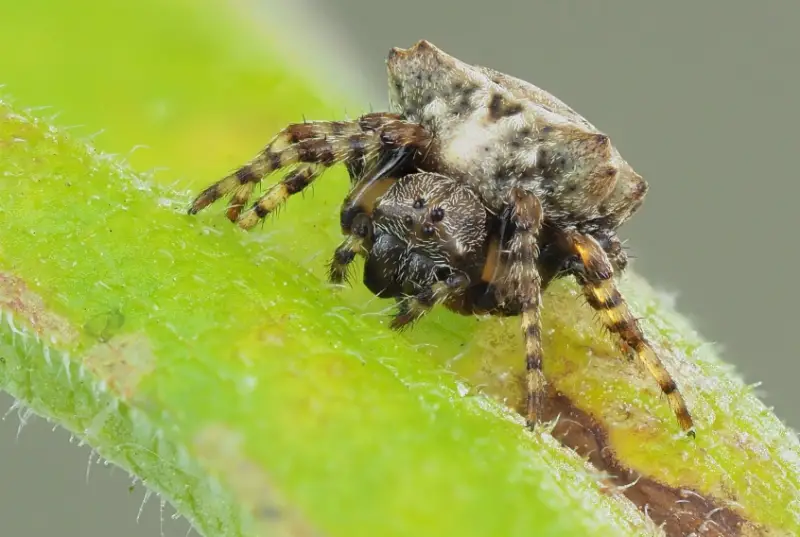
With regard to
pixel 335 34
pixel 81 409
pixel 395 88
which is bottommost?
pixel 81 409

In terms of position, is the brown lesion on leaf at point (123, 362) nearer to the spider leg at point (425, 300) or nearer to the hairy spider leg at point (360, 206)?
the spider leg at point (425, 300)

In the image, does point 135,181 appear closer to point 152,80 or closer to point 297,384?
point 297,384

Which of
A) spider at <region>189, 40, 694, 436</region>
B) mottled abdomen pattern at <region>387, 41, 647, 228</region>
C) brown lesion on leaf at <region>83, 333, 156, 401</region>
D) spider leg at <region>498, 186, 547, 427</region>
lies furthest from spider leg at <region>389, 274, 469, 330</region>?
brown lesion on leaf at <region>83, 333, 156, 401</region>

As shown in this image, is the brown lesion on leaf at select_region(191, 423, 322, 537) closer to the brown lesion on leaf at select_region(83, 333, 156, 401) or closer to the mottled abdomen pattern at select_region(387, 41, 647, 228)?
the brown lesion on leaf at select_region(83, 333, 156, 401)

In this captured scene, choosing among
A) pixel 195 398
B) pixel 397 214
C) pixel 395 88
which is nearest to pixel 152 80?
pixel 395 88

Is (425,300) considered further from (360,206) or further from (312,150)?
(312,150)

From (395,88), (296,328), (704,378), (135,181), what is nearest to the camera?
(296,328)

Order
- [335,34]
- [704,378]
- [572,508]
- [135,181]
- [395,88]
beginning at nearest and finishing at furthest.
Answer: [572,508], [135,181], [704,378], [395,88], [335,34]
